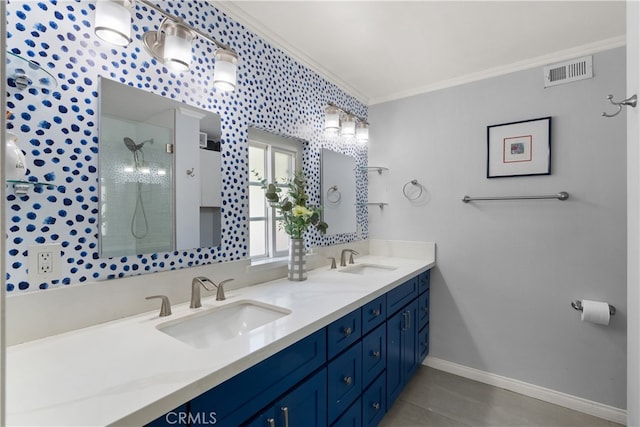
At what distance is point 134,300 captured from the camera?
1.20m

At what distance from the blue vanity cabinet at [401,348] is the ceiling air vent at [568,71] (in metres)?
1.79

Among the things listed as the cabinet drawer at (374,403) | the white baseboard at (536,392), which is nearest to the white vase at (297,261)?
the cabinet drawer at (374,403)

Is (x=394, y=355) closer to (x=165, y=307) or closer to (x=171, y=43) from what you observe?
(x=165, y=307)

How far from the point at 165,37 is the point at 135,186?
2.02 feet

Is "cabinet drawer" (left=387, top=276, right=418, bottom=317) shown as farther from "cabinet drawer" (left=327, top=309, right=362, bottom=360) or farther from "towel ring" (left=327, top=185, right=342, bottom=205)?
"towel ring" (left=327, top=185, right=342, bottom=205)

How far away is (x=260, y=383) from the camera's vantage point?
94 centimetres

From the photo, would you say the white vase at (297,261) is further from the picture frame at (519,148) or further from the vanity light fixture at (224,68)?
the picture frame at (519,148)

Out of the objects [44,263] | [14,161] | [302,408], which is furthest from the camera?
[302,408]

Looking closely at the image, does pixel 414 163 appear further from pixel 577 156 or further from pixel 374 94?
pixel 577 156

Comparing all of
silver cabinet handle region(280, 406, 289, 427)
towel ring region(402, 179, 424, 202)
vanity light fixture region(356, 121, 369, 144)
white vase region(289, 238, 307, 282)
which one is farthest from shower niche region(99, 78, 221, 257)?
towel ring region(402, 179, 424, 202)

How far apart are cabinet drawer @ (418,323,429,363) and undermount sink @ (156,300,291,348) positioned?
4.71 ft

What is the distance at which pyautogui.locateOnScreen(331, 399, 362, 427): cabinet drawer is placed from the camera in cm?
133

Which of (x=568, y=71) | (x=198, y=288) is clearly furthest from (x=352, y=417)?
(x=568, y=71)

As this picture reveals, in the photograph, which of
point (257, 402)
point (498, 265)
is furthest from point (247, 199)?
point (498, 265)
